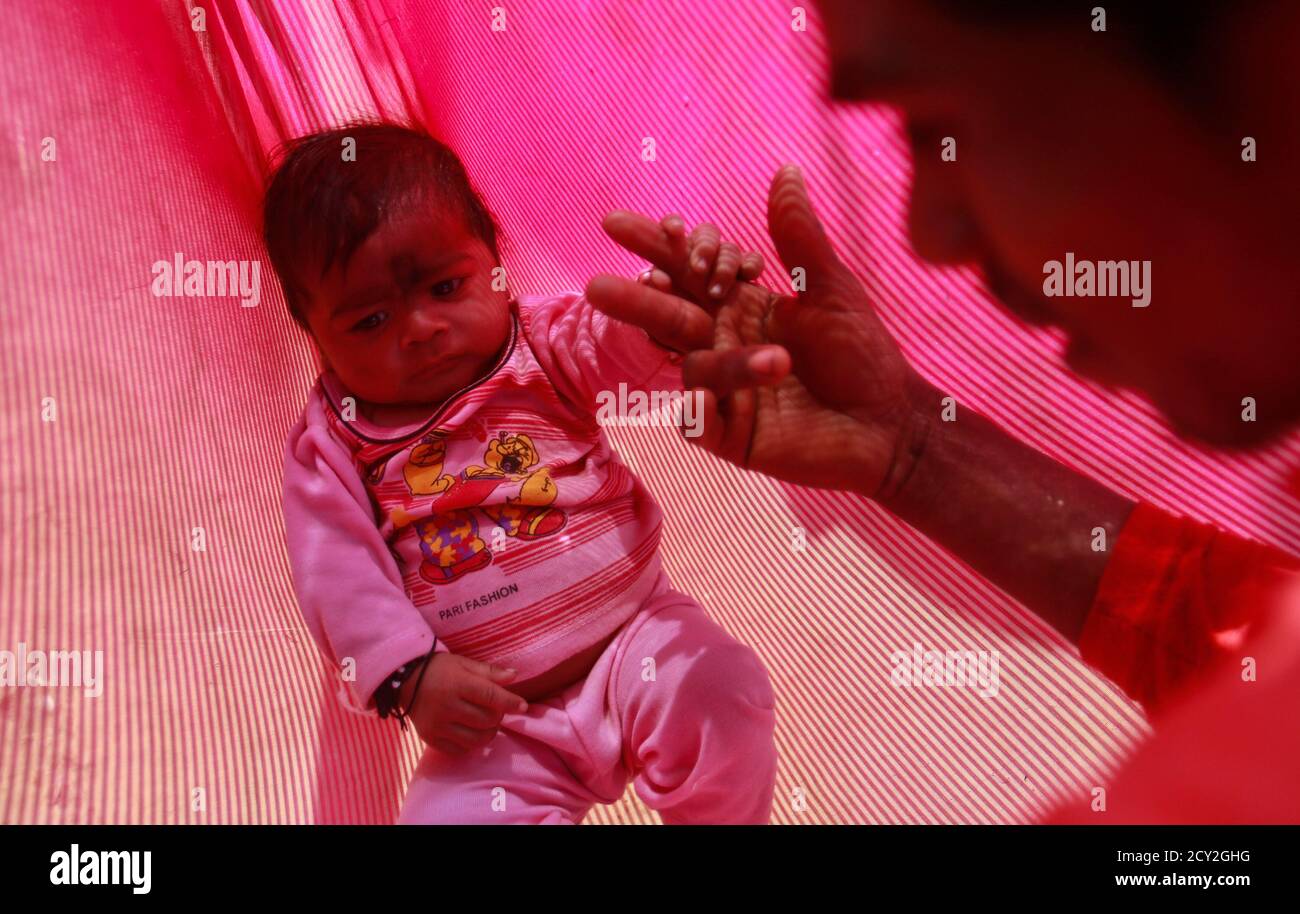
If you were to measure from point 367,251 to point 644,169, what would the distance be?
0.37 meters

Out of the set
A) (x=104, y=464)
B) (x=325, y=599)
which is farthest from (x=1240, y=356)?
(x=104, y=464)

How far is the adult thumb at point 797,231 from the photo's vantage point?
515 millimetres

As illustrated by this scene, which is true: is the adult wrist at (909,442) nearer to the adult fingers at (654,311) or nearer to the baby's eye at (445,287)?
the adult fingers at (654,311)

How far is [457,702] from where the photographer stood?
589mm

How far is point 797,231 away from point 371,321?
25 cm

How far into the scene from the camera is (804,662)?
2.66ft

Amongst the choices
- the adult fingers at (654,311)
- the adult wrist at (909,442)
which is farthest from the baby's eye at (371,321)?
the adult wrist at (909,442)

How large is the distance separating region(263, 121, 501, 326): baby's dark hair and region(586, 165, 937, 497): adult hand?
15cm

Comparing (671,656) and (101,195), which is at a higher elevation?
(101,195)

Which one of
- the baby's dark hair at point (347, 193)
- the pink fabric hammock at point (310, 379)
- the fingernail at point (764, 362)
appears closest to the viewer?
the fingernail at point (764, 362)

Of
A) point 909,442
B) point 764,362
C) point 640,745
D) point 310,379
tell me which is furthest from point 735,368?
point 310,379

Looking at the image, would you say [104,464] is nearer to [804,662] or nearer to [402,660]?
[402,660]

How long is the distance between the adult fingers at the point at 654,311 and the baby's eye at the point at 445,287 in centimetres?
13

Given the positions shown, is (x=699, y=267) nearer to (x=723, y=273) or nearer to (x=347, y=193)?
(x=723, y=273)
